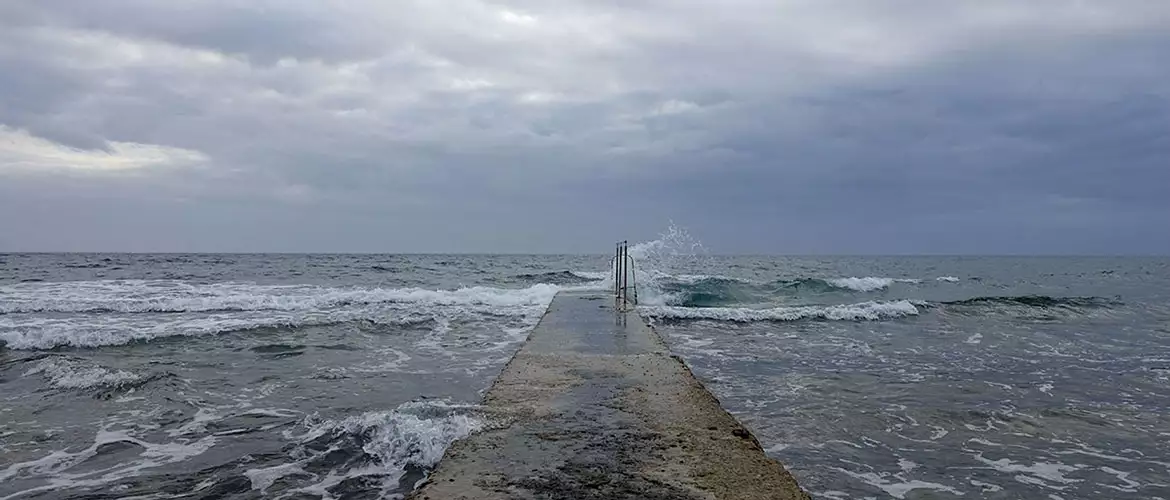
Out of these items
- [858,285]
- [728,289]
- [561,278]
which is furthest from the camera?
[561,278]

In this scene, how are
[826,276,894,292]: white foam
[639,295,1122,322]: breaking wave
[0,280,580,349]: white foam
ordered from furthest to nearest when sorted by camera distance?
[826,276,894,292]: white foam, [639,295,1122,322]: breaking wave, [0,280,580,349]: white foam

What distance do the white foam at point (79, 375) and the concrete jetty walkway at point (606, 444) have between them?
5.10 m

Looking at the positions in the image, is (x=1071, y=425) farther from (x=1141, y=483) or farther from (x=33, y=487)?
(x=33, y=487)

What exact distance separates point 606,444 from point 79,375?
7.94m

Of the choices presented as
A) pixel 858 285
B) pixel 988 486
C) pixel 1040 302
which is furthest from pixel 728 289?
pixel 988 486

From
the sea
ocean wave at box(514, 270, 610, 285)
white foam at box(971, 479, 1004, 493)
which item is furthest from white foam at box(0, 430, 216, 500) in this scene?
ocean wave at box(514, 270, 610, 285)

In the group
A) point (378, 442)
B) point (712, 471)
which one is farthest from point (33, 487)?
point (712, 471)

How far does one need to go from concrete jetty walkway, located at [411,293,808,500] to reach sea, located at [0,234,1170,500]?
57 centimetres

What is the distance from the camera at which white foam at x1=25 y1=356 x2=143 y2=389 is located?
8.46m

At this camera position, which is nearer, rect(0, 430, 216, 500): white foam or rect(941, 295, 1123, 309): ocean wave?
rect(0, 430, 216, 500): white foam

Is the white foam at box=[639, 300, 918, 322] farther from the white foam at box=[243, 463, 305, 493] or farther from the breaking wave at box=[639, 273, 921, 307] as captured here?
the white foam at box=[243, 463, 305, 493]

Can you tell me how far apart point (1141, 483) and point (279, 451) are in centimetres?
686

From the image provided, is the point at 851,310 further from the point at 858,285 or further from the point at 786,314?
the point at 858,285

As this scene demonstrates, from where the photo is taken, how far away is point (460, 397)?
786cm
